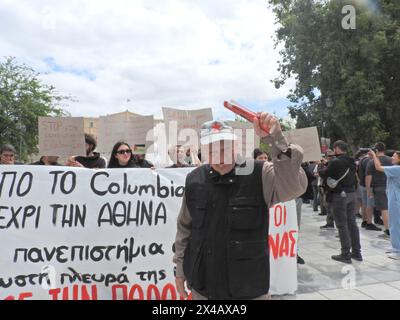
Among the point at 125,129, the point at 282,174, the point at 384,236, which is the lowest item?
the point at 384,236

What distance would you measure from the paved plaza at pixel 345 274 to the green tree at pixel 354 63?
45.9 ft

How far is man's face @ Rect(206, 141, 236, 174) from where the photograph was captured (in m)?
2.08

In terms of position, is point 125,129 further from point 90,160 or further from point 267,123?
point 267,123

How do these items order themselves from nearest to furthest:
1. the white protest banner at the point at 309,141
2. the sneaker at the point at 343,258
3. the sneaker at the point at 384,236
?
the white protest banner at the point at 309,141
the sneaker at the point at 343,258
the sneaker at the point at 384,236

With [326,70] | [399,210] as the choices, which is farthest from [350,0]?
[399,210]

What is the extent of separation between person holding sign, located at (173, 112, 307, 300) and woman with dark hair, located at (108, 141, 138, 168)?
85.9 inches

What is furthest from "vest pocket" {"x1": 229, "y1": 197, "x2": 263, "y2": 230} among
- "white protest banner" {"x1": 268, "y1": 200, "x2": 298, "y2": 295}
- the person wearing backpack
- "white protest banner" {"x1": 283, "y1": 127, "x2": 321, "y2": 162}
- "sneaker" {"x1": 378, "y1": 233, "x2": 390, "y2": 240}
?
"sneaker" {"x1": 378, "y1": 233, "x2": 390, "y2": 240}

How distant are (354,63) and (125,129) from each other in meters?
18.7

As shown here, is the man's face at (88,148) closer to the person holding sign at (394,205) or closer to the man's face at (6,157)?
the man's face at (6,157)

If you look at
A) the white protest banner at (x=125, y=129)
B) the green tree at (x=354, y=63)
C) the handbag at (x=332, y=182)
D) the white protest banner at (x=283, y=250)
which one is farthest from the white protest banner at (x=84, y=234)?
the green tree at (x=354, y=63)

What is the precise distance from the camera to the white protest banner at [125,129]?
15.4 feet

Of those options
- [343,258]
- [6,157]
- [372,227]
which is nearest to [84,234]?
[6,157]

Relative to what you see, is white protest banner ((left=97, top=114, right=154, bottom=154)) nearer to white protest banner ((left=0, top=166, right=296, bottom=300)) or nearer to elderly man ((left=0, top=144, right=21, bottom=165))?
white protest banner ((left=0, top=166, right=296, bottom=300))

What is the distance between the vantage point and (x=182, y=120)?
4895 millimetres
